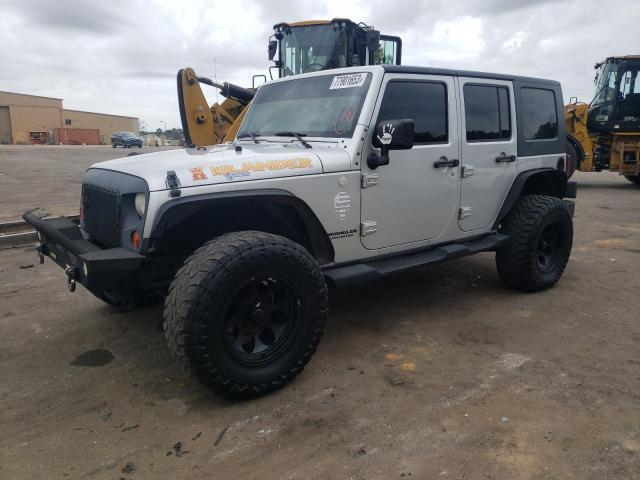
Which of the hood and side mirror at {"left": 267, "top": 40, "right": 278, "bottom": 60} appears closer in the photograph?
the hood

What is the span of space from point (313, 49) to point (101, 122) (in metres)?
81.3

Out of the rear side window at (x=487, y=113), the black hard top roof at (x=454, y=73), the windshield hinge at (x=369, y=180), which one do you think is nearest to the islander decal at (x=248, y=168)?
the windshield hinge at (x=369, y=180)

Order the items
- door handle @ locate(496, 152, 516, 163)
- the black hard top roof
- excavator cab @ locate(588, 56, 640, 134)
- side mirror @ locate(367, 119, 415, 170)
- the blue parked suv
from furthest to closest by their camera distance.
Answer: the blue parked suv, excavator cab @ locate(588, 56, 640, 134), door handle @ locate(496, 152, 516, 163), the black hard top roof, side mirror @ locate(367, 119, 415, 170)

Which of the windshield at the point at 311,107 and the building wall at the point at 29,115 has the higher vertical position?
the building wall at the point at 29,115

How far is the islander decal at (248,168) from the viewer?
2.85 metres

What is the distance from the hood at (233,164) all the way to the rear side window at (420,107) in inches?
23.7

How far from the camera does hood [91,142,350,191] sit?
283 cm

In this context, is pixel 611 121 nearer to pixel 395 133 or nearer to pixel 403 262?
pixel 403 262

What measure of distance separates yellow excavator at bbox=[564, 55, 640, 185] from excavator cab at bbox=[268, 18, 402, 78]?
21.9 ft

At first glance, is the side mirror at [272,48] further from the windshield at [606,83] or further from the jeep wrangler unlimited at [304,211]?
the windshield at [606,83]

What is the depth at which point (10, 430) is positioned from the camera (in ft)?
8.71

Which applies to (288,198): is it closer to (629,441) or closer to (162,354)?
(162,354)

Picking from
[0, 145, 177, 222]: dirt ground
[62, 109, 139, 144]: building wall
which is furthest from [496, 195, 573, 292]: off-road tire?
[62, 109, 139, 144]: building wall

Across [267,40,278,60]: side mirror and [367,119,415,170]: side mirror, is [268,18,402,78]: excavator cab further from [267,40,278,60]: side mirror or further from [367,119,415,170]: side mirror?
[367,119,415,170]: side mirror
